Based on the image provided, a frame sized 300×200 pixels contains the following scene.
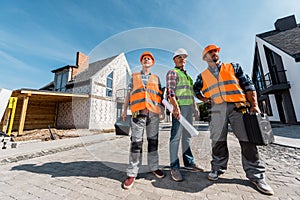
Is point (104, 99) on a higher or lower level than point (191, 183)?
higher

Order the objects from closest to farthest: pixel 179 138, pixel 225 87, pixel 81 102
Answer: pixel 225 87 → pixel 179 138 → pixel 81 102

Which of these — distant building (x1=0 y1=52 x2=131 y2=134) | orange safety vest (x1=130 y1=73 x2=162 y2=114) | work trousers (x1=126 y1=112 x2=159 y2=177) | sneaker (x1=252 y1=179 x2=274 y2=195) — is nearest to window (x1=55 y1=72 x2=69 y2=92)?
distant building (x1=0 y1=52 x2=131 y2=134)

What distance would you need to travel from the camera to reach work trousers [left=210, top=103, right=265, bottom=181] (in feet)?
4.76

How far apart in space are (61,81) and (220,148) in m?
13.8

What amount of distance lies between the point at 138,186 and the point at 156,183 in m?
0.23

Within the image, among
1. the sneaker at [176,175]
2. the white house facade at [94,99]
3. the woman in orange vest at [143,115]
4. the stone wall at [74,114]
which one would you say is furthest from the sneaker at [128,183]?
the stone wall at [74,114]

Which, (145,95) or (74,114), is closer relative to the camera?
(145,95)

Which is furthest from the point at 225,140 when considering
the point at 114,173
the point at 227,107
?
the point at 114,173

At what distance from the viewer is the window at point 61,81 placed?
1148cm

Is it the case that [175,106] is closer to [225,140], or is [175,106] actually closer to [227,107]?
[227,107]

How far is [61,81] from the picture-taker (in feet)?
38.8

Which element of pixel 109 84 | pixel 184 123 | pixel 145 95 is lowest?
pixel 184 123

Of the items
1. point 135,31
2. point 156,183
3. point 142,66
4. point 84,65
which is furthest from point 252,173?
point 84,65

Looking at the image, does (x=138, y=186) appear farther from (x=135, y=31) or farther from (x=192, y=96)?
(x=135, y=31)
